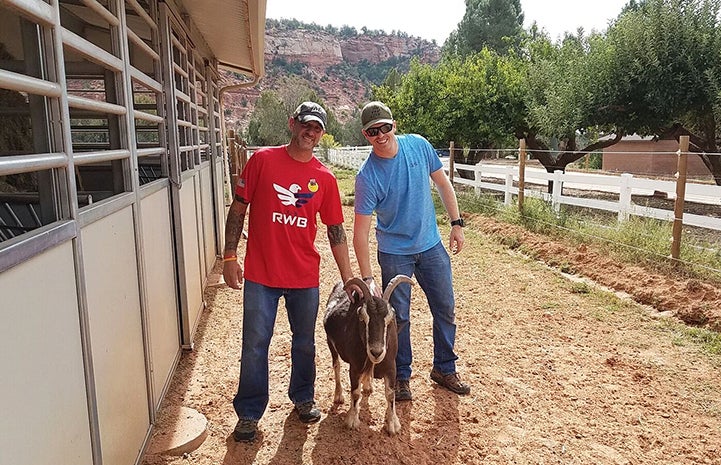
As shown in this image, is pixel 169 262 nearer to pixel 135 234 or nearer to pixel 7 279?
pixel 135 234

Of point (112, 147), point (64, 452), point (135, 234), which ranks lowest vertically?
point (64, 452)

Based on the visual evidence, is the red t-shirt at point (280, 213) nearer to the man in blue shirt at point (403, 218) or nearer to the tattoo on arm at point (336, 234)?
A: the tattoo on arm at point (336, 234)

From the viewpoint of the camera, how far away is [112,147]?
3.48 metres

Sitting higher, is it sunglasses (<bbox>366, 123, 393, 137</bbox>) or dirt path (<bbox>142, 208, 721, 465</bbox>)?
sunglasses (<bbox>366, 123, 393, 137</bbox>)

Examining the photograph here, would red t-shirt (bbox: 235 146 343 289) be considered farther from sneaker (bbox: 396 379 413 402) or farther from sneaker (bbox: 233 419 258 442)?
sneaker (bbox: 396 379 413 402)

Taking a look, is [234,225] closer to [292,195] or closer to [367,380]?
[292,195]

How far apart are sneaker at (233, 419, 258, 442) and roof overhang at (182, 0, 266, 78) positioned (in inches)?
137

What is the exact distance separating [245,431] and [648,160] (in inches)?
1160

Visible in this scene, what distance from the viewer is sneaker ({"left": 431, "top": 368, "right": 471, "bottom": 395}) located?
4383 mm

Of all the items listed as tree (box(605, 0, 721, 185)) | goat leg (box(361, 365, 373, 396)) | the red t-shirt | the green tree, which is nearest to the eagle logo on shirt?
the red t-shirt

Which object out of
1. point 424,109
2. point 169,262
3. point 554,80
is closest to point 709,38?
point 554,80

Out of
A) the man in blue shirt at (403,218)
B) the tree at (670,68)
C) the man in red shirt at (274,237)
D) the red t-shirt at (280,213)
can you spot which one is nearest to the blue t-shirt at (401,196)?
the man in blue shirt at (403,218)

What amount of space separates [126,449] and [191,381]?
165cm

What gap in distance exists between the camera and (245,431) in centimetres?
362
